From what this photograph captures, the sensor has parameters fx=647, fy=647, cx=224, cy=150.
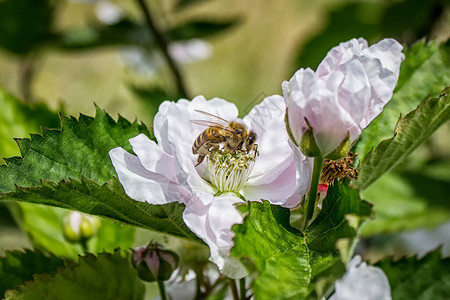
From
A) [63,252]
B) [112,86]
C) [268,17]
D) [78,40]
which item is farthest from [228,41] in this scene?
[63,252]

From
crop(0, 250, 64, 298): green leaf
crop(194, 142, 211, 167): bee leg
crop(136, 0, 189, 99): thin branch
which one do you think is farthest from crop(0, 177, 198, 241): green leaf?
crop(136, 0, 189, 99): thin branch

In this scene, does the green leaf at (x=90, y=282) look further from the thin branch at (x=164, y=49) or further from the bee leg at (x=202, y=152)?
the thin branch at (x=164, y=49)

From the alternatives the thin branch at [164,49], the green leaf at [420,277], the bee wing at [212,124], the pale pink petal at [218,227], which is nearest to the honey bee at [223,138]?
the bee wing at [212,124]

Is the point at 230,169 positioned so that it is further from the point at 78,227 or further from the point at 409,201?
the point at 409,201

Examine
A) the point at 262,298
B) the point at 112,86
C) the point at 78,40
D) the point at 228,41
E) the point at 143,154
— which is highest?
the point at 228,41

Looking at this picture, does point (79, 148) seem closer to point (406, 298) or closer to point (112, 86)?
point (406, 298)

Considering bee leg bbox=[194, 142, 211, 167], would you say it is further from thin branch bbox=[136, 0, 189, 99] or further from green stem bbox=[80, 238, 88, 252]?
thin branch bbox=[136, 0, 189, 99]

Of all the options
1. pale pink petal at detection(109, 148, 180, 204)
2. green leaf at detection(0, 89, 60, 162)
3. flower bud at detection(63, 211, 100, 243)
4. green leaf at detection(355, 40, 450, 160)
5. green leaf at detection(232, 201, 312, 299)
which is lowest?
green leaf at detection(232, 201, 312, 299)
